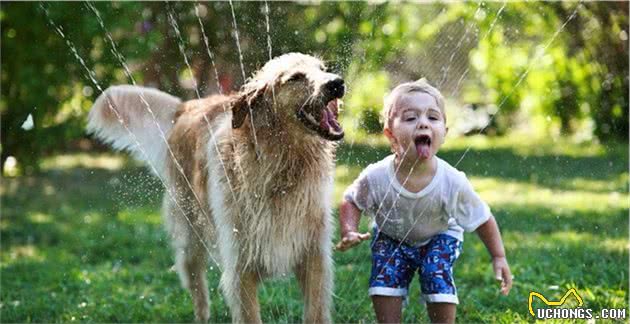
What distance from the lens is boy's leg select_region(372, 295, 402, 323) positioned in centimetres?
358

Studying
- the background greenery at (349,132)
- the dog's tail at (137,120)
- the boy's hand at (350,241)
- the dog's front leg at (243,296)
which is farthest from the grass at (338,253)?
the boy's hand at (350,241)

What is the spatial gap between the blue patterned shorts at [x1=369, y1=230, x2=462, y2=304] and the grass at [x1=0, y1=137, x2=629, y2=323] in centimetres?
40

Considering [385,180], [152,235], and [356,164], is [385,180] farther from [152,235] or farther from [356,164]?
[152,235]

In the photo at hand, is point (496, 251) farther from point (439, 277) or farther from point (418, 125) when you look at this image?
point (418, 125)

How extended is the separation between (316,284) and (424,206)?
1.84 ft

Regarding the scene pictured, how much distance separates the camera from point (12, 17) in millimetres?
9188

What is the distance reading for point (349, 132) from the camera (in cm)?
434

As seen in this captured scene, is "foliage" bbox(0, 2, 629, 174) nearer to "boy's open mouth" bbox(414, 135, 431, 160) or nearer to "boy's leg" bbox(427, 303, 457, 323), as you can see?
"boy's open mouth" bbox(414, 135, 431, 160)

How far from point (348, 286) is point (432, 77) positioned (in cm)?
188

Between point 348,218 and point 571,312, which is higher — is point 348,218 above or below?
above

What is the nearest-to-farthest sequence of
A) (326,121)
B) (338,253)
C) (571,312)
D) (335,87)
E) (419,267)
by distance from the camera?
(335,87) < (326,121) < (419,267) < (571,312) < (338,253)

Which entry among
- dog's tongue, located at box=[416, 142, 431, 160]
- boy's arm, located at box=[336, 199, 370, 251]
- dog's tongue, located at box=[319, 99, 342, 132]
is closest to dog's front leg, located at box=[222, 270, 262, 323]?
boy's arm, located at box=[336, 199, 370, 251]

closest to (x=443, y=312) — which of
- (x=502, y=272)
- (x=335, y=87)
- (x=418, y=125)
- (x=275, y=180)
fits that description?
(x=502, y=272)

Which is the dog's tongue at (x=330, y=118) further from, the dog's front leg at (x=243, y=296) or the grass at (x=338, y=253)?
the dog's front leg at (x=243, y=296)
